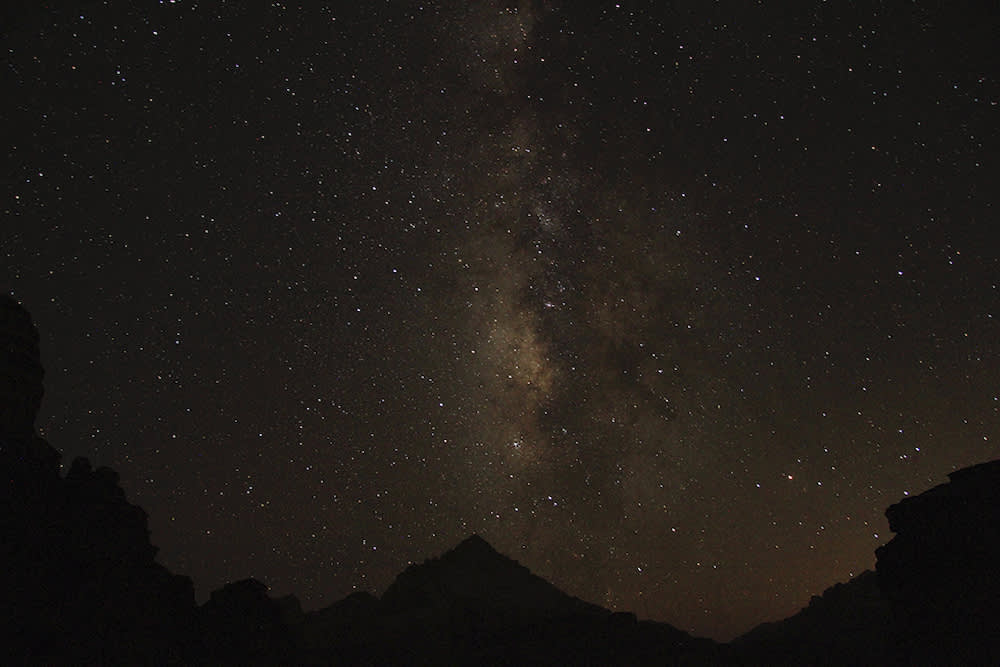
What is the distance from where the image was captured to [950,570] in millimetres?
27297

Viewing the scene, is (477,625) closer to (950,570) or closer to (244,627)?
(244,627)

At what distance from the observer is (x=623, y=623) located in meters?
70.2

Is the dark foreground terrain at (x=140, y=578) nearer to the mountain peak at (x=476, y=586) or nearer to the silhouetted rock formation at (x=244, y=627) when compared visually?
the silhouetted rock formation at (x=244, y=627)

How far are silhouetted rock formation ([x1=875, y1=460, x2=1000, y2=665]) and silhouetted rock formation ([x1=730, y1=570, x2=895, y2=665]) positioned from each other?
2472 cm

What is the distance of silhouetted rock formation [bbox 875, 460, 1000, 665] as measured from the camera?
999 inches

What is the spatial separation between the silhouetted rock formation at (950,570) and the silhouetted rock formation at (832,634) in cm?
2472

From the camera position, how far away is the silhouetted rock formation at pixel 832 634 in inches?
2280

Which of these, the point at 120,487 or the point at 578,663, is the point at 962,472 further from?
the point at 578,663

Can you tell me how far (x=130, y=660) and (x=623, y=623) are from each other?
63606mm

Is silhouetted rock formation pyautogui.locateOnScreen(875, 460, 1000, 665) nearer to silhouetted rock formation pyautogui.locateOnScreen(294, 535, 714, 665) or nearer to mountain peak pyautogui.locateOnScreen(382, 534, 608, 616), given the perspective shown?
silhouetted rock formation pyautogui.locateOnScreen(294, 535, 714, 665)

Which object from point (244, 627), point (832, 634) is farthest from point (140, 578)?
point (832, 634)

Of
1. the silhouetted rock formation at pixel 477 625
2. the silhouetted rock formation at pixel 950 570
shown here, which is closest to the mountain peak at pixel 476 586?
the silhouetted rock formation at pixel 477 625

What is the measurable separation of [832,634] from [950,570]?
46707 mm

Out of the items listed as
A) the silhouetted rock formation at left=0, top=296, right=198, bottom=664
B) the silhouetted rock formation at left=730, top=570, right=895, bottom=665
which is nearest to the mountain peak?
the silhouetted rock formation at left=730, top=570, right=895, bottom=665
